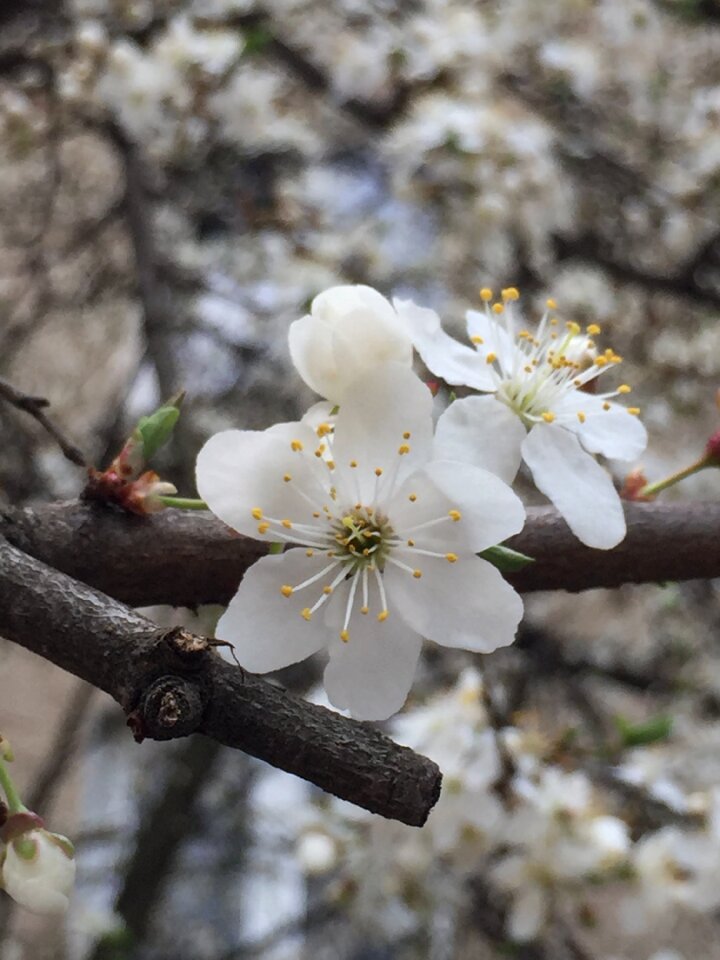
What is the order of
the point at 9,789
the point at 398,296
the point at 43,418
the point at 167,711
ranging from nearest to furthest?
the point at 167,711, the point at 9,789, the point at 43,418, the point at 398,296

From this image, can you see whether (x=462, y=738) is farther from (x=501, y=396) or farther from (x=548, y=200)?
(x=548, y=200)

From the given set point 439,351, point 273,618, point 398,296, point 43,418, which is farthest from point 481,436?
point 398,296

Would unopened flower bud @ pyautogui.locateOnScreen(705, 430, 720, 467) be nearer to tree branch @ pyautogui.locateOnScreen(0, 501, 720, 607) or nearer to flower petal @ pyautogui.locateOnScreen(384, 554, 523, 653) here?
tree branch @ pyautogui.locateOnScreen(0, 501, 720, 607)

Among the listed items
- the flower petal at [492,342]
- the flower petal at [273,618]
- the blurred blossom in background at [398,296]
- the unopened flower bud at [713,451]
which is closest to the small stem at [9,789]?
the flower petal at [273,618]

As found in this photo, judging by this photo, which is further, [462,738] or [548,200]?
[548,200]

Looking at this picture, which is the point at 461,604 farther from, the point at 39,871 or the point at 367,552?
the point at 39,871

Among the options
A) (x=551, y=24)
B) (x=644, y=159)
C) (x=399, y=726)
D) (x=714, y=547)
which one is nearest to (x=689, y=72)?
(x=644, y=159)

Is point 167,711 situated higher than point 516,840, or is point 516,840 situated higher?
point 167,711

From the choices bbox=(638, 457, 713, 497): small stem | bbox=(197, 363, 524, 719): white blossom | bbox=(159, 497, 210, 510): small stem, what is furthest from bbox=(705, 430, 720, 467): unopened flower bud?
bbox=(159, 497, 210, 510): small stem
